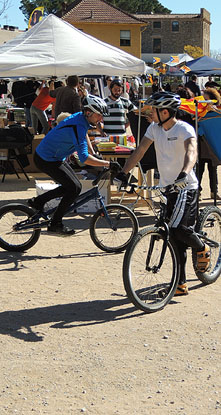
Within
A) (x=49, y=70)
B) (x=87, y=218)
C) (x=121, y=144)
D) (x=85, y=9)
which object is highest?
(x=85, y=9)

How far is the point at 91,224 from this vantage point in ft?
25.3

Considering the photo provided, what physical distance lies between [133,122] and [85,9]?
2221 inches

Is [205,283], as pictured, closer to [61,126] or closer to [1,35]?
[61,126]

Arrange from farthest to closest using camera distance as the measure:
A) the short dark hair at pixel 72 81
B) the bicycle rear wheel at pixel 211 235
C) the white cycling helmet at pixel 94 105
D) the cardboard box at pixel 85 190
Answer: the short dark hair at pixel 72 81 < the cardboard box at pixel 85 190 < the white cycling helmet at pixel 94 105 < the bicycle rear wheel at pixel 211 235

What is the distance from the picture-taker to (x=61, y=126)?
7.29m

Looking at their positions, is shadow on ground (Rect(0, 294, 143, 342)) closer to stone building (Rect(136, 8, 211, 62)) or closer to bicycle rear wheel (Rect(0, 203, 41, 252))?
bicycle rear wheel (Rect(0, 203, 41, 252))

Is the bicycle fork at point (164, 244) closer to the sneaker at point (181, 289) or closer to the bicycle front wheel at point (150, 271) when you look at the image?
the bicycle front wheel at point (150, 271)

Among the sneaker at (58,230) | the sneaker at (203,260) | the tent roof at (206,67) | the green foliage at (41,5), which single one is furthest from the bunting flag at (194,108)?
the green foliage at (41,5)

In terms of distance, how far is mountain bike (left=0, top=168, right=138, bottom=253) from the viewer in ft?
24.4

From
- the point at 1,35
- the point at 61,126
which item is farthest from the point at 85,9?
the point at 61,126

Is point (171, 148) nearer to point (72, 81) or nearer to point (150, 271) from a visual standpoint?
point (150, 271)

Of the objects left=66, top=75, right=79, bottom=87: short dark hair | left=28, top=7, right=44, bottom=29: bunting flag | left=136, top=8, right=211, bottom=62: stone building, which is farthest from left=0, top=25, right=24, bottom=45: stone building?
left=136, top=8, right=211, bottom=62: stone building

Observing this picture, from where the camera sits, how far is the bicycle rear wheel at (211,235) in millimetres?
6309

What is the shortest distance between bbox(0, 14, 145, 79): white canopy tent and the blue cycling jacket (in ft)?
17.9
